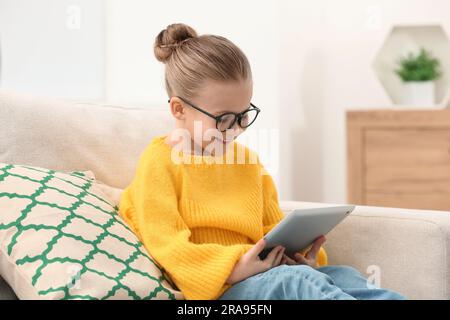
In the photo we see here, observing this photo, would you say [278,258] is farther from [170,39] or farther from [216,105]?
[170,39]

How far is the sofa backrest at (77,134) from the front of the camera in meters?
1.35

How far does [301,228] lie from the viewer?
1.27 meters

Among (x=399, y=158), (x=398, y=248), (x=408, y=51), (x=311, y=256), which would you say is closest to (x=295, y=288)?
(x=311, y=256)

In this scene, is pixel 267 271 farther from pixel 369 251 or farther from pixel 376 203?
pixel 376 203

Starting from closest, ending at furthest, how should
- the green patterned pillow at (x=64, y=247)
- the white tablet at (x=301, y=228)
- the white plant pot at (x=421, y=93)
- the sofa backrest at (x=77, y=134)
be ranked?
the green patterned pillow at (x=64, y=247), the white tablet at (x=301, y=228), the sofa backrest at (x=77, y=134), the white plant pot at (x=421, y=93)

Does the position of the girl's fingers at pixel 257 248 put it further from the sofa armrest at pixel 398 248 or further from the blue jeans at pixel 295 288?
the sofa armrest at pixel 398 248

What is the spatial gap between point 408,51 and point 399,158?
656 millimetres

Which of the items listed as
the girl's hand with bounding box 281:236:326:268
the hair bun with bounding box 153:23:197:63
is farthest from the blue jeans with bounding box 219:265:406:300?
the hair bun with bounding box 153:23:197:63

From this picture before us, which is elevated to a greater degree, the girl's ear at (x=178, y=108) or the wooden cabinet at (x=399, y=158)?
the girl's ear at (x=178, y=108)

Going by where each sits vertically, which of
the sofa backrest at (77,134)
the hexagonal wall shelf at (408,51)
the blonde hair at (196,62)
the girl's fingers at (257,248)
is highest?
the hexagonal wall shelf at (408,51)

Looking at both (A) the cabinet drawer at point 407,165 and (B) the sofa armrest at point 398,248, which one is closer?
(B) the sofa armrest at point 398,248

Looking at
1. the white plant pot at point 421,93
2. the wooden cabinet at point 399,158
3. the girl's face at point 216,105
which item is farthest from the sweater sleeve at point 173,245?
the white plant pot at point 421,93

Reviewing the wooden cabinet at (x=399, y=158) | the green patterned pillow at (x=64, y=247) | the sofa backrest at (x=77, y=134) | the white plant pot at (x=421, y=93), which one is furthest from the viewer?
the white plant pot at (x=421, y=93)

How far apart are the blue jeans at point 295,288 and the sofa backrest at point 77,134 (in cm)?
43
